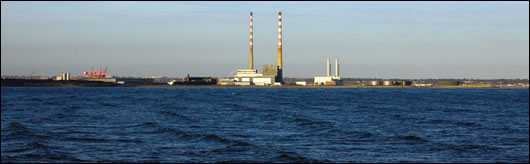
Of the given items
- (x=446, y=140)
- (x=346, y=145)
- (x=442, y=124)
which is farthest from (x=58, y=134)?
(x=442, y=124)

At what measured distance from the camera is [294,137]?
117 ft

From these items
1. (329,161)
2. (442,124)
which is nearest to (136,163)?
(329,161)

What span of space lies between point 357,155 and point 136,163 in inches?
394

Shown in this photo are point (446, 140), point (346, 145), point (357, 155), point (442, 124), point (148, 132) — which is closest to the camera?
point (357, 155)

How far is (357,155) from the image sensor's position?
1096 inches

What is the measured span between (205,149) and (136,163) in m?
5.17

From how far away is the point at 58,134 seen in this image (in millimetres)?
35906

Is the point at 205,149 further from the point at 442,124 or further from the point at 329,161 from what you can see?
the point at 442,124

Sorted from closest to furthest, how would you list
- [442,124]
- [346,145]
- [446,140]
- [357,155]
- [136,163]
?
1. [136,163]
2. [357,155]
3. [346,145]
4. [446,140]
5. [442,124]

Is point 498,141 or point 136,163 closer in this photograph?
point 136,163

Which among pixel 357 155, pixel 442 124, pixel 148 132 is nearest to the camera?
pixel 357 155

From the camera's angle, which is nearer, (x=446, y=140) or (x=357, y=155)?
(x=357, y=155)

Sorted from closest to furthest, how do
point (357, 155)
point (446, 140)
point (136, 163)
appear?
point (136, 163) < point (357, 155) < point (446, 140)

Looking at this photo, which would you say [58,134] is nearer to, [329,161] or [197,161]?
[197,161]
